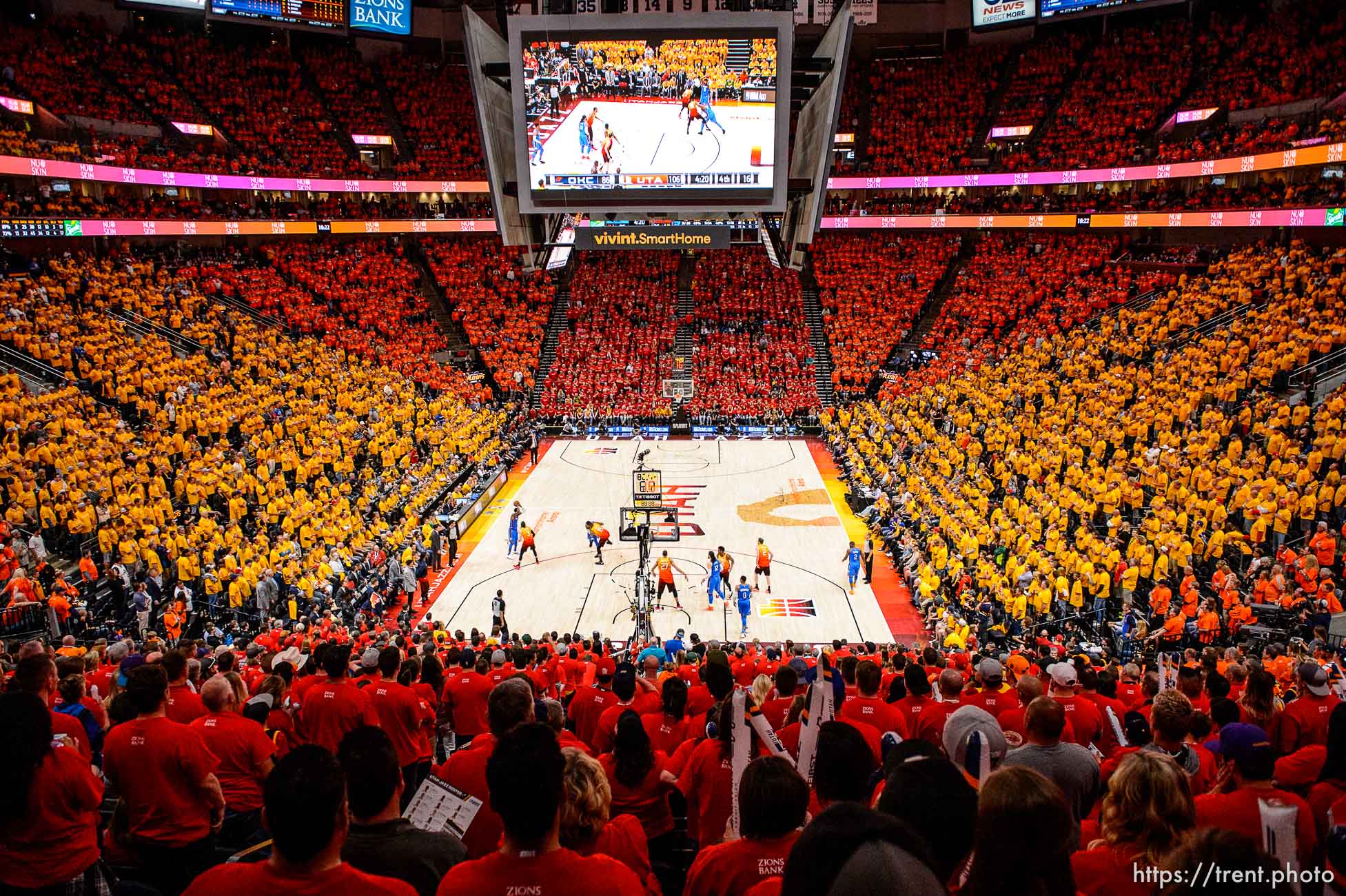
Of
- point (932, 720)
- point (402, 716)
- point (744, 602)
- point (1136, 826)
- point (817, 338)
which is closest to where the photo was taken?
point (1136, 826)

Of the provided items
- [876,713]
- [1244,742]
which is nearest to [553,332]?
[876,713]

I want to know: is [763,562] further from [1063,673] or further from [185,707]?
[185,707]

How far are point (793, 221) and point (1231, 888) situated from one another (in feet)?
62.5

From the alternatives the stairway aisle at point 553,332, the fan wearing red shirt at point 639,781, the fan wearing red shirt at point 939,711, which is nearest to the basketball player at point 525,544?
the stairway aisle at point 553,332

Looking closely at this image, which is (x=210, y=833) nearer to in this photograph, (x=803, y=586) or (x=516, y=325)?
(x=803, y=586)

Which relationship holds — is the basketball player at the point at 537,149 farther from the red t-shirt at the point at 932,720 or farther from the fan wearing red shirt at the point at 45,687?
the red t-shirt at the point at 932,720

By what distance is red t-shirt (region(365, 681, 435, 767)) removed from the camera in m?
6.39

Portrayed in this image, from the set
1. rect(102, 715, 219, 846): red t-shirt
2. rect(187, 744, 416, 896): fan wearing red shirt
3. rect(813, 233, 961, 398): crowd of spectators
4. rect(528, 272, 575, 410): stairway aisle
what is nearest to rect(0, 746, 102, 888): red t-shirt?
rect(102, 715, 219, 846): red t-shirt

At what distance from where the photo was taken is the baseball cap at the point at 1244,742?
3996 millimetres

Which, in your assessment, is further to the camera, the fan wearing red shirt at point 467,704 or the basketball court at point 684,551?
the basketball court at point 684,551

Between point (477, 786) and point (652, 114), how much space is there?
49.7ft

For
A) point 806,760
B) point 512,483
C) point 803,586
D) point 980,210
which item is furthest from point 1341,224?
point 806,760

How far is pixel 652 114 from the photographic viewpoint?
57.2ft

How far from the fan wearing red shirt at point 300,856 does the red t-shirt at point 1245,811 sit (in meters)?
3.65
